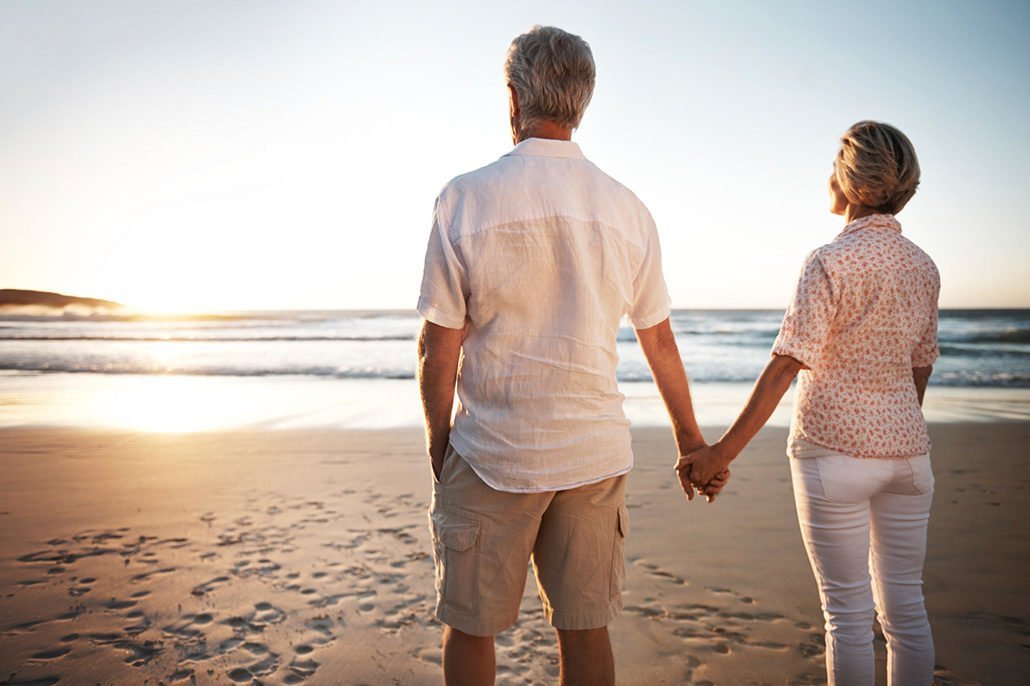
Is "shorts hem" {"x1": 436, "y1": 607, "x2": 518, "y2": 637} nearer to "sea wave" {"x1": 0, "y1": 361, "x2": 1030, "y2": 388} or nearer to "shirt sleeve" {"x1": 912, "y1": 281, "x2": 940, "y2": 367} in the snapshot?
"shirt sleeve" {"x1": 912, "y1": 281, "x2": 940, "y2": 367}

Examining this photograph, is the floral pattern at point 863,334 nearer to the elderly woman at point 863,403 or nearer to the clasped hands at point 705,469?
the elderly woman at point 863,403

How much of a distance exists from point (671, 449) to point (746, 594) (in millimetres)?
3443

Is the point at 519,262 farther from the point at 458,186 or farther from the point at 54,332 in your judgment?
the point at 54,332

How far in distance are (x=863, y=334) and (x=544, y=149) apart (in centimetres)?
103

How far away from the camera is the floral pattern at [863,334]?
1870mm

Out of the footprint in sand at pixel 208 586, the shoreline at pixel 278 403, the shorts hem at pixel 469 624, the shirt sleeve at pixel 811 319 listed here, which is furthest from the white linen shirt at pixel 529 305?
the shoreline at pixel 278 403

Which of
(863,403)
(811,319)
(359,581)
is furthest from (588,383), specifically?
(359,581)

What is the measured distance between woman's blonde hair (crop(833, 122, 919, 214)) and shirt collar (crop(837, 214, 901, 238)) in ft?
0.10

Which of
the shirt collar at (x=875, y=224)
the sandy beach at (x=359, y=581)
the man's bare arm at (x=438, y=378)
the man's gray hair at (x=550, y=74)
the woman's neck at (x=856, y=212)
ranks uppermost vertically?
the man's gray hair at (x=550, y=74)

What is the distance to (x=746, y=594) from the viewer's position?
11.3 feet

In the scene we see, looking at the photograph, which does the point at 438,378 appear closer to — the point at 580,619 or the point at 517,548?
the point at 517,548

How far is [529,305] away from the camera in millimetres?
1609

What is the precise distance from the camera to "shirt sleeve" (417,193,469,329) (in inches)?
63.7

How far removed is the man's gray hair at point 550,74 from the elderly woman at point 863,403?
0.82 metres
